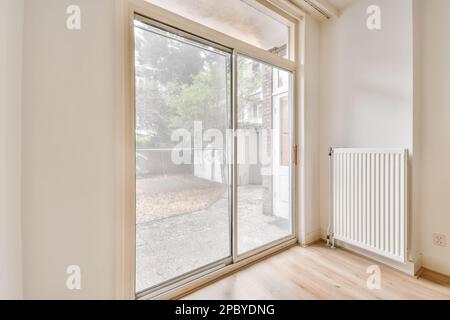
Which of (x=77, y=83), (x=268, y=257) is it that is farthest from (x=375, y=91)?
(x=77, y=83)

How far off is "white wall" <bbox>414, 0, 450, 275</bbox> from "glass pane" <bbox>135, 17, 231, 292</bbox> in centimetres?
175

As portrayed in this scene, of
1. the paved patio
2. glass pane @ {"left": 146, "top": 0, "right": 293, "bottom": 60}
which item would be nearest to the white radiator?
the paved patio

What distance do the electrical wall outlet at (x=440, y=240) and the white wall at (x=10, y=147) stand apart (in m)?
2.99

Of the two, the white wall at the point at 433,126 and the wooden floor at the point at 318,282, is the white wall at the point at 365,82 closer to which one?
the white wall at the point at 433,126

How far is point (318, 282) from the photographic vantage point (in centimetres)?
181

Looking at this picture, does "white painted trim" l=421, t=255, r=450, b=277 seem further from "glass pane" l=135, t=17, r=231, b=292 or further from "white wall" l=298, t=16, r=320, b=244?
"glass pane" l=135, t=17, r=231, b=292

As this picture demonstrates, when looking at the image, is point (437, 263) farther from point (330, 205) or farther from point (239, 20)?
point (239, 20)

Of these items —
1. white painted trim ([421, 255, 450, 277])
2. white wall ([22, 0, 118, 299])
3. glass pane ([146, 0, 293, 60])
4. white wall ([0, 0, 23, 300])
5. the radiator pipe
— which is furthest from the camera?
the radiator pipe

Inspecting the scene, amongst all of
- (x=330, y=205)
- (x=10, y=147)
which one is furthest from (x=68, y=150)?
(x=330, y=205)

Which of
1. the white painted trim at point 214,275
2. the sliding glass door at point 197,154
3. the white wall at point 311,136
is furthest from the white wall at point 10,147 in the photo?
the white wall at point 311,136

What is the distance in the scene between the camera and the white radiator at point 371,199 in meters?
1.87

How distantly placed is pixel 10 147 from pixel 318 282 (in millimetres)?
2205

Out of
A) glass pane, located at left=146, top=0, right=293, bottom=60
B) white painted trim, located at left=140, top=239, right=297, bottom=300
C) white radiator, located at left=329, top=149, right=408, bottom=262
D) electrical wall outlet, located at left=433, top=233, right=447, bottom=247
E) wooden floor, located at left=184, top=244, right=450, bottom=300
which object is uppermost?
glass pane, located at left=146, top=0, right=293, bottom=60

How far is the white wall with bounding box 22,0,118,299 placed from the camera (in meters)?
1.11
